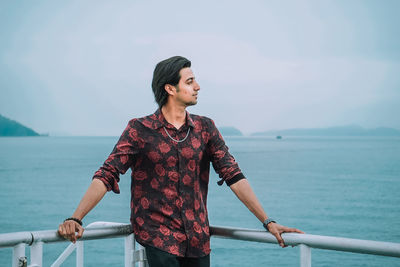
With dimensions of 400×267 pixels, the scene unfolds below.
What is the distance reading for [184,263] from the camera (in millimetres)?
2414

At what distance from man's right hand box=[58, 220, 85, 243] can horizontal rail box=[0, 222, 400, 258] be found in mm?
33

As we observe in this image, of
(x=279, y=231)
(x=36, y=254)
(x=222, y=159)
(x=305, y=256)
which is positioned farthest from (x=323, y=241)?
(x=36, y=254)

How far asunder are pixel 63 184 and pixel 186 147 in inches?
2477

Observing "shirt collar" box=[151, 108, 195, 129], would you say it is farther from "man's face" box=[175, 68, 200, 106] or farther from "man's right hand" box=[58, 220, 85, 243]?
"man's right hand" box=[58, 220, 85, 243]

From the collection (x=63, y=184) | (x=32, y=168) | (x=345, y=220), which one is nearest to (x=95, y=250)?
(x=345, y=220)

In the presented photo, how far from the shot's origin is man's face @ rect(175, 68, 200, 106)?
248 cm

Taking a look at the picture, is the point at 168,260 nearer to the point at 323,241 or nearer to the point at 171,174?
the point at 171,174

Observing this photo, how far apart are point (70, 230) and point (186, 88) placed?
32.0 inches

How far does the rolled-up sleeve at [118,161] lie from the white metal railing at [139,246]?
0.22 meters

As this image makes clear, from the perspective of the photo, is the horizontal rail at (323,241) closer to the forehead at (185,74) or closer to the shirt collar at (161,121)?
the shirt collar at (161,121)

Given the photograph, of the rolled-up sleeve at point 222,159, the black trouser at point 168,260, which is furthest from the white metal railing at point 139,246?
the rolled-up sleeve at point 222,159

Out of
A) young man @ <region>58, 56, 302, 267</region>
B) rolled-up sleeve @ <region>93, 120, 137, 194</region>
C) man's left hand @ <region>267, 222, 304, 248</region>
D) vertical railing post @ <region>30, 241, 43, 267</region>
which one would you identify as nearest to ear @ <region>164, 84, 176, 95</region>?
young man @ <region>58, 56, 302, 267</region>

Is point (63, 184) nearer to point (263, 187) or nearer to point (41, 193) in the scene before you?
point (41, 193)

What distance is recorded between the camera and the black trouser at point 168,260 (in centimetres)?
233
